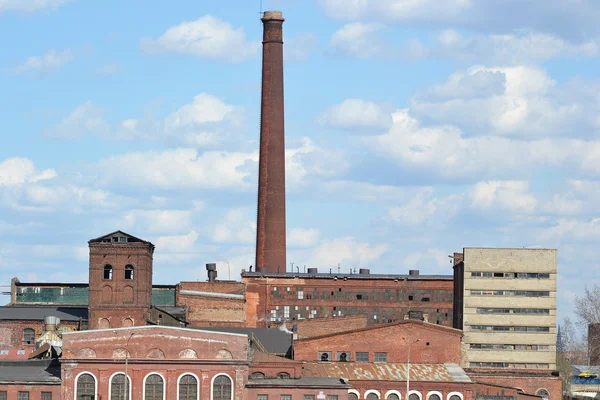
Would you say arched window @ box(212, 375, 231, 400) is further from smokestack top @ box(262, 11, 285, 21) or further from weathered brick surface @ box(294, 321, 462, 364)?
smokestack top @ box(262, 11, 285, 21)

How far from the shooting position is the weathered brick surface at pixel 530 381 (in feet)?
358

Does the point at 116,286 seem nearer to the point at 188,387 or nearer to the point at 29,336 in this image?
the point at 29,336

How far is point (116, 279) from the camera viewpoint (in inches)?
4178

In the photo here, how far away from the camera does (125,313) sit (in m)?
106

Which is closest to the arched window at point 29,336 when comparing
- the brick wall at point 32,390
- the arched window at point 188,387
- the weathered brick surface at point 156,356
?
the weathered brick surface at point 156,356

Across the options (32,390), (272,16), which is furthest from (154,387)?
(272,16)

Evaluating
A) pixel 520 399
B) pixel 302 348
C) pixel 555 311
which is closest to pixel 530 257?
pixel 555 311

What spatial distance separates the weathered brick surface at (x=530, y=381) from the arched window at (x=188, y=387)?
1249 inches

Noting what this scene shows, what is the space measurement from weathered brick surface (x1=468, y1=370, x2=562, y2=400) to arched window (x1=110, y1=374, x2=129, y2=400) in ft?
116

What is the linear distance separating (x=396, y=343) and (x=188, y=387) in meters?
19.8

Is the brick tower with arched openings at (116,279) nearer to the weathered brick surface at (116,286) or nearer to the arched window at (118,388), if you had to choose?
the weathered brick surface at (116,286)

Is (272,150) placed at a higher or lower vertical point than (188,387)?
higher

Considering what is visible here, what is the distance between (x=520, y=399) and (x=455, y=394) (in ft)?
35.2

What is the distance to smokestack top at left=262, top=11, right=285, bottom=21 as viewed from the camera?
127 metres
